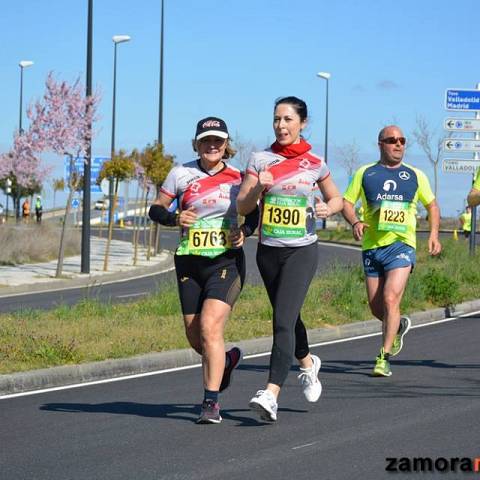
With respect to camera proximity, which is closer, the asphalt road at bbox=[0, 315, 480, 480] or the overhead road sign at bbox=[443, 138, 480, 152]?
the asphalt road at bbox=[0, 315, 480, 480]

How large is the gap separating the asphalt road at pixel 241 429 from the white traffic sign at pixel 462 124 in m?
18.3

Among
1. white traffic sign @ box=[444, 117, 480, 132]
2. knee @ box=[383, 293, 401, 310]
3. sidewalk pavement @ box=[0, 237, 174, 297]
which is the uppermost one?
white traffic sign @ box=[444, 117, 480, 132]

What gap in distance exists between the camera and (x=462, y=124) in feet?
95.3

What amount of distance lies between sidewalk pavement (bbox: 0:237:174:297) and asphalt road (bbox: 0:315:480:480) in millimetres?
12315

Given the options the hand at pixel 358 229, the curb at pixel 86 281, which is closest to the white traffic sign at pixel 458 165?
the curb at pixel 86 281

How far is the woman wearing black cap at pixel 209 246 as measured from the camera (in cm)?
813

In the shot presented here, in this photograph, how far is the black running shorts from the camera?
8180mm

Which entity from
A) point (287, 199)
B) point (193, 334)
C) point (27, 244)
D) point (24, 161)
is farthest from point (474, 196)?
point (24, 161)

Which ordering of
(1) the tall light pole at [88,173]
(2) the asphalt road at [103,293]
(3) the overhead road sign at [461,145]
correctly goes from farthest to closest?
(1) the tall light pole at [88,173], (3) the overhead road sign at [461,145], (2) the asphalt road at [103,293]

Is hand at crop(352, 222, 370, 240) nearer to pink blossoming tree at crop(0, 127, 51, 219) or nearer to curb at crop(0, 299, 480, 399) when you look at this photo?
curb at crop(0, 299, 480, 399)

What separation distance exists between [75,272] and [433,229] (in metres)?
22.3

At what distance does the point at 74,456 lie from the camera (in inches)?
279

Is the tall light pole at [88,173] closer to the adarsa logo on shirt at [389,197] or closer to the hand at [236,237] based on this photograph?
the adarsa logo on shirt at [389,197]

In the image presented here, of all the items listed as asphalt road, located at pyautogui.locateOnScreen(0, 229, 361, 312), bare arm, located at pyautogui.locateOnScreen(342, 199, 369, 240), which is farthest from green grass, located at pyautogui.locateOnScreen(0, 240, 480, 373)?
bare arm, located at pyautogui.locateOnScreen(342, 199, 369, 240)
